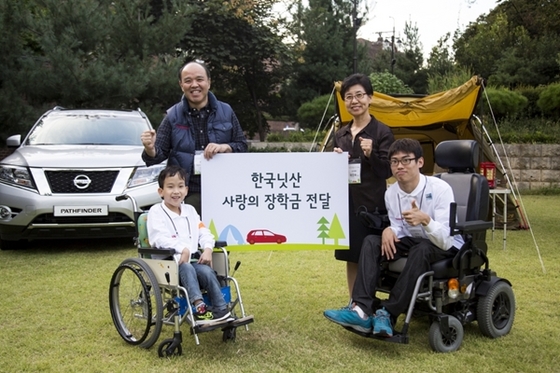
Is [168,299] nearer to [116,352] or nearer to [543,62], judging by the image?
[116,352]

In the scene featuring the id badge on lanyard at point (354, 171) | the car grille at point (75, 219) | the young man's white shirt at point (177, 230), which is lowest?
the car grille at point (75, 219)

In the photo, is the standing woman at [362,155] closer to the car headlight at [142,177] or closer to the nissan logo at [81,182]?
the car headlight at [142,177]

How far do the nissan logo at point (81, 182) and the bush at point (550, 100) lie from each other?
50.6ft

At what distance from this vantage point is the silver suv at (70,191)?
672 centimetres

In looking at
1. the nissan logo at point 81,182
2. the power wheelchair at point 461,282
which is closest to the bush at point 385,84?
the nissan logo at point 81,182

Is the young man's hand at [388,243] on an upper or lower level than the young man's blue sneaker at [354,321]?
upper

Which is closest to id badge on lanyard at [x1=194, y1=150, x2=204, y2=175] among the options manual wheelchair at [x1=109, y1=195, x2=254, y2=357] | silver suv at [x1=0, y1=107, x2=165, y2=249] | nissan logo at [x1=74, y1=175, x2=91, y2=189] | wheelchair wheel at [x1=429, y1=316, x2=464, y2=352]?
manual wheelchair at [x1=109, y1=195, x2=254, y2=357]

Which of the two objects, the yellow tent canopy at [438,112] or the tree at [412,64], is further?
the tree at [412,64]

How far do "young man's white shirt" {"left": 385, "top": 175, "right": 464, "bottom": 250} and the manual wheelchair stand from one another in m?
1.15

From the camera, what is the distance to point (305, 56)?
2578 centimetres

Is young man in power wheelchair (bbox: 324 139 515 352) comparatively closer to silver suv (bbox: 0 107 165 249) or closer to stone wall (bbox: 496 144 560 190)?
silver suv (bbox: 0 107 165 249)

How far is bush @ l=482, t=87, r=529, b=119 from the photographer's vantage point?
1800 cm

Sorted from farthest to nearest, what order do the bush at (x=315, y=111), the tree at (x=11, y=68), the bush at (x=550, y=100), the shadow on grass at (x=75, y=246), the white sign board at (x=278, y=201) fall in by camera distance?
the bush at (x=315, y=111), the bush at (x=550, y=100), the tree at (x=11, y=68), the shadow on grass at (x=75, y=246), the white sign board at (x=278, y=201)

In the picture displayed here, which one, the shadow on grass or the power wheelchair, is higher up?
the power wheelchair
